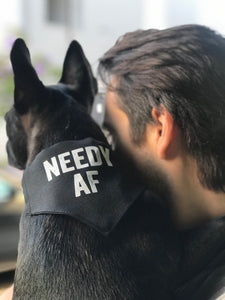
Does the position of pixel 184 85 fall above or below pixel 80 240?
above

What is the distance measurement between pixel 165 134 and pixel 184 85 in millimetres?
100

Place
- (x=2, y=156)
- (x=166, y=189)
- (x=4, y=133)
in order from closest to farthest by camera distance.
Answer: (x=166, y=189) → (x=4, y=133) → (x=2, y=156)

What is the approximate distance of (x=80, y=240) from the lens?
74cm

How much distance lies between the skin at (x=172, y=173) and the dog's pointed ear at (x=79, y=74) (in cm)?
12

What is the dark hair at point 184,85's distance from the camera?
2.57 feet

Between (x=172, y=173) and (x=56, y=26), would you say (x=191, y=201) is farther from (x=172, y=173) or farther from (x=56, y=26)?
(x=56, y=26)

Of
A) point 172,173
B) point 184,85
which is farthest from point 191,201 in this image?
point 184,85

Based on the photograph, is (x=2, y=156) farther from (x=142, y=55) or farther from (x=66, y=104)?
(x=142, y=55)

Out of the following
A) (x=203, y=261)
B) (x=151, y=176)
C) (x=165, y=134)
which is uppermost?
(x=165, y=134)

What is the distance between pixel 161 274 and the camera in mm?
764

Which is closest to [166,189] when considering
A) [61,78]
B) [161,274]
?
[161,274]

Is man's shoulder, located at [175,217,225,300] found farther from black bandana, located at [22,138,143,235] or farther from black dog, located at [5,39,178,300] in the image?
black bandana, located at [22,138,143,235]

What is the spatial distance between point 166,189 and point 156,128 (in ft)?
0.44

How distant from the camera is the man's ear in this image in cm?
80
